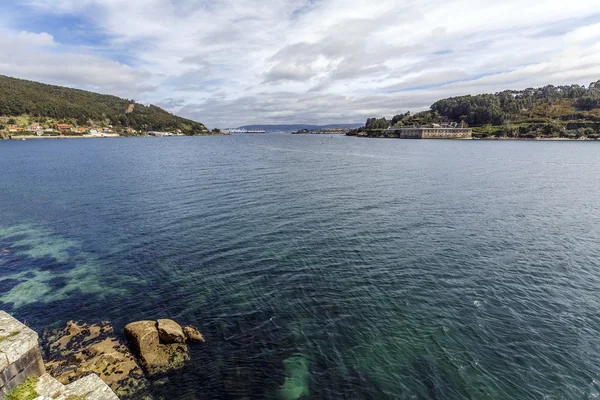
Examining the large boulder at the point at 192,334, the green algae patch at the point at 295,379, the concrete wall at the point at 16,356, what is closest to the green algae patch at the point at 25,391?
the concrete wall at the point at 16,356

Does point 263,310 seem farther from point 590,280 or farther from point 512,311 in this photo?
point 590,280

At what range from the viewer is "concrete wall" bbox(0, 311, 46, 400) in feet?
41.3

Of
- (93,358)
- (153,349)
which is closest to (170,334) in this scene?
(153,349)

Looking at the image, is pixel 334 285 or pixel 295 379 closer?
pixel 295 379

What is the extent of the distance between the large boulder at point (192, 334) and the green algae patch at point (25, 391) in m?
8.89

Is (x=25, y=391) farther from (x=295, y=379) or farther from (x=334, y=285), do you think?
(x=334, y=285)

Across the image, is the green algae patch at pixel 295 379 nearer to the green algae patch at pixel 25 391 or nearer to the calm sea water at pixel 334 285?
the calm sea water at pixel 334 285

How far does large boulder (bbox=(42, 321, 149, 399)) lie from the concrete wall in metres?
4.24

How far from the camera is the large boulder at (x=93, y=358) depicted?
1761cm

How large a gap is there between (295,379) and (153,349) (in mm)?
9864

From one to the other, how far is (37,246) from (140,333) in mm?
27856

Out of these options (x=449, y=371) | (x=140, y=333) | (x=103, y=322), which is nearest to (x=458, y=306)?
(x=449, y=371)

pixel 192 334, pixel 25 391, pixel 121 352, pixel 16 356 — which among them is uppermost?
pixel 16 356

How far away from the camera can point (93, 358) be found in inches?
762
